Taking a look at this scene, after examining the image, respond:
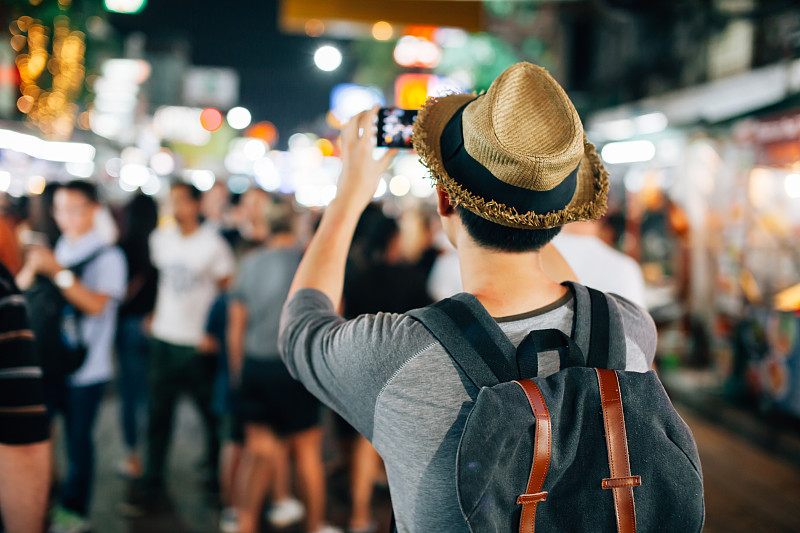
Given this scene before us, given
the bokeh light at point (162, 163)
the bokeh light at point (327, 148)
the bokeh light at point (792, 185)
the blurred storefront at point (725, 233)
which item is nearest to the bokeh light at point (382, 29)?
the blurred storefront at point (725, 233)

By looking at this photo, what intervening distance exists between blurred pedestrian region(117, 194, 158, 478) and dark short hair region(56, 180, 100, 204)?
0.62 m

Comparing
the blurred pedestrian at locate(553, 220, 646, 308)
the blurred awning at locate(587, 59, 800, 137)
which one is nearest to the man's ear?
the blurred pedestrian at locate(553, 220, 646, 308)

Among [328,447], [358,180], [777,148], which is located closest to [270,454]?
[328,447]

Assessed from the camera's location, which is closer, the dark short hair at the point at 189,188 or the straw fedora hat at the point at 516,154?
the straw fedora hat at the point at 516,154

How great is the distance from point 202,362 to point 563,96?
4351mm

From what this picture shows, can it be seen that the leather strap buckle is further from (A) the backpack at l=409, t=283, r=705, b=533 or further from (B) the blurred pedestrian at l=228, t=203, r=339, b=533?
(B) the blurred pedestrian at l=228, t=203, r=339, b=533

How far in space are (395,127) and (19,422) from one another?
1.33 metres

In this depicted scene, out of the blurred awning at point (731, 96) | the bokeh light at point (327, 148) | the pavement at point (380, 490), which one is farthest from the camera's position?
the bokeh light at point (327, 148)

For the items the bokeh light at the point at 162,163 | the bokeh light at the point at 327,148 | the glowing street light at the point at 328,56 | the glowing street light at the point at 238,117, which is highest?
the glowing street light at the point at 238,117

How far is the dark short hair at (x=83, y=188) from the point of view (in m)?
4.27

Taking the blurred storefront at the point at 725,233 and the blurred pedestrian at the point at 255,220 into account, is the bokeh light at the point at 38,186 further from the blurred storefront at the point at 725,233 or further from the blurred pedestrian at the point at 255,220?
the blurred storefront at the point at 725,233

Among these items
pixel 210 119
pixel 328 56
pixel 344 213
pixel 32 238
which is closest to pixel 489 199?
pixel 344 213

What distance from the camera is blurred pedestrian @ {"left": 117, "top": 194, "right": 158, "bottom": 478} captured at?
16.6 ft

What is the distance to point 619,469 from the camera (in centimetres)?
115
